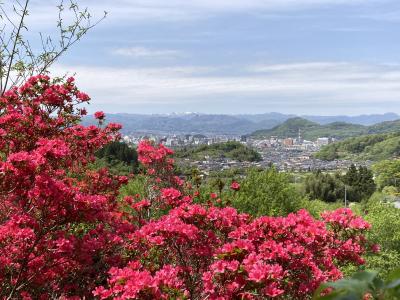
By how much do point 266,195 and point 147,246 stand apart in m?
14.1

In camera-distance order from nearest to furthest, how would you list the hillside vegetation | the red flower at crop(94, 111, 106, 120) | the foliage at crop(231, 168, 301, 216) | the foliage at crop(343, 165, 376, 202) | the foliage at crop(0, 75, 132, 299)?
the foliage at crop(0, 75, 132, 299) < the red flower at crop(94, 111, 106, 120) < the foliage at crop(231, 168, 301, 216) < the foliage at crop(343, 165, 376, 202) < the hillside vegetation

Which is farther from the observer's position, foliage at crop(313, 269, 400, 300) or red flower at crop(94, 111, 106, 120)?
red flower at crop(94, 111, 106, 120)

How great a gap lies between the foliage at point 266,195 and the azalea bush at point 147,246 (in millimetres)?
11351

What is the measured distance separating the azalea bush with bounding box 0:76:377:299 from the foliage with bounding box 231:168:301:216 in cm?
1135

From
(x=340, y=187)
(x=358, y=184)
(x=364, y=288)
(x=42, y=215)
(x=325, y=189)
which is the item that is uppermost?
(x=364, y=288)

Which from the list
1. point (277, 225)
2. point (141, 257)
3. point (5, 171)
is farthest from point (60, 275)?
point (277, 225)

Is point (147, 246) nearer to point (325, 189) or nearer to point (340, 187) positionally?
point (325, 189)

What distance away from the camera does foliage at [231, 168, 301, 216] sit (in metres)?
17.8

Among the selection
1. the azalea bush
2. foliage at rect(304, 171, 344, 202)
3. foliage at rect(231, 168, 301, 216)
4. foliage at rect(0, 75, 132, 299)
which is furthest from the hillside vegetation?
the azalea bush

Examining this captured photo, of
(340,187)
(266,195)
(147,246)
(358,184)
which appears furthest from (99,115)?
(358,184)

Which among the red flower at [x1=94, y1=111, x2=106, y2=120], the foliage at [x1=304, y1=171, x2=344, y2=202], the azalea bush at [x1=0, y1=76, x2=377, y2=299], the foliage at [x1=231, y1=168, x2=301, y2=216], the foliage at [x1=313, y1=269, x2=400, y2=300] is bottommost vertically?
the foliage at [x1=304, y1=171, x2=344, y2=202]

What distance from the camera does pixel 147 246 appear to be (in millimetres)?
5684

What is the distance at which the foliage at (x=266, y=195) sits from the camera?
17844 millimetres

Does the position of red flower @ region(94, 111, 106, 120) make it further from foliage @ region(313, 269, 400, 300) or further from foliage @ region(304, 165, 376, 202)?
foliage @ region(304, 165, 376, 202)
